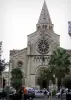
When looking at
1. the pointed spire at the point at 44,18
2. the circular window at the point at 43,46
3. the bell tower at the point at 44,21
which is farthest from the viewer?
the pointed spire at the point at 44,18

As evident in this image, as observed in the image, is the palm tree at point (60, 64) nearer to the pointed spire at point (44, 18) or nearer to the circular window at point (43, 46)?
the circular window at point (43, 46)

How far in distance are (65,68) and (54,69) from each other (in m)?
2.08

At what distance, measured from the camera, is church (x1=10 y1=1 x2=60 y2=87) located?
8369 cm

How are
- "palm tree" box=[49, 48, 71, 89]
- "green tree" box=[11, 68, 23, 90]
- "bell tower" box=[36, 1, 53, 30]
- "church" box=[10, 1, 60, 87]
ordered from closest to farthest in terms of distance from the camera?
"palm tree" box=[49, 48, 71, 89], "green tree" box=[11, 68, 23, 90], "church" box=[10, 1, 60, 87], "bell tower" box=[36, 1, 53, 30]

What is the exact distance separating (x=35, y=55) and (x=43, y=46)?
276cm

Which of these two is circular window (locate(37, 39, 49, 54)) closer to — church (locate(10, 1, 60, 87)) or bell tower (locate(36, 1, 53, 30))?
church (locate(10, 1, 60, 87))

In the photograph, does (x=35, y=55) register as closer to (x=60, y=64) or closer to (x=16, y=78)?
(x=16, y=78)

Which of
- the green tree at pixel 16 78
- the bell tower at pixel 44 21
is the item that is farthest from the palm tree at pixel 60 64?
the bell tower at pixel 44 21

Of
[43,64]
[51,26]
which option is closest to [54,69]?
[43,64]

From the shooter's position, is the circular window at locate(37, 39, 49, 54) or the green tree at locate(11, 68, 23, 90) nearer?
the green tree at locate(11, 68, 23, 90)

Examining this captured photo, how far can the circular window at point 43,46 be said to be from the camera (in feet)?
279

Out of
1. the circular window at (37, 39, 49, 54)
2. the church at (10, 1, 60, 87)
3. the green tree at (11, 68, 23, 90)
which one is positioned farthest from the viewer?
the circular window at (37, 39, 49, 54)

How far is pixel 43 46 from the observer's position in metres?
85.5

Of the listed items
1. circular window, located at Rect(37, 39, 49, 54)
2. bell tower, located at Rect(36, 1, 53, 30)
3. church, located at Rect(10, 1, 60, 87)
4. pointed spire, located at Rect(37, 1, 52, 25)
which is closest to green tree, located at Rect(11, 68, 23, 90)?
church, located at Rect(10, 1, 60, 87)
